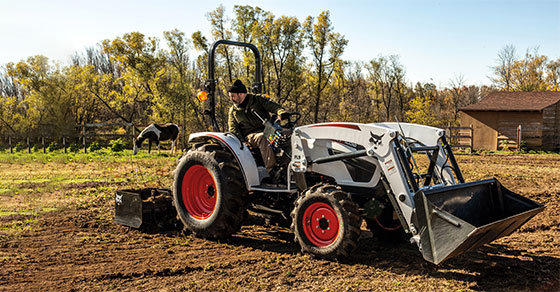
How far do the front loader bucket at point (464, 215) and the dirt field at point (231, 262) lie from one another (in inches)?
15.3

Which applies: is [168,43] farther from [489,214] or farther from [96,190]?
[489,214]

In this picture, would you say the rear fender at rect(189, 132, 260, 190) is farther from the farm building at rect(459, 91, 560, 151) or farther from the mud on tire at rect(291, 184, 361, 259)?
the farm building at rect(459, 91, 560, 151)

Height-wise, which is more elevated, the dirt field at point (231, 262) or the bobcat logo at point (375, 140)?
the bobcat logo at point (375, 140)

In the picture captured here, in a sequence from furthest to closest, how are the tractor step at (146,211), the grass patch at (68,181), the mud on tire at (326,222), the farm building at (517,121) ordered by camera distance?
the farm building at (517,121) < the grass patch at (68,181) < the tractor step at (146,211) < the mud on tire at (326,222)

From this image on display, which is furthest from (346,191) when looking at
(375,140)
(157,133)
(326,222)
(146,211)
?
(157,133)

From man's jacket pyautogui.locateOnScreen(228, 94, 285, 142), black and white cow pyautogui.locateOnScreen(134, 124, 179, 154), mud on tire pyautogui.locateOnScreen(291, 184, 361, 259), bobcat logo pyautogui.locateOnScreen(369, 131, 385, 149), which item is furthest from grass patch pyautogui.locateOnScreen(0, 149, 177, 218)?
bobcat logo pyautogui.locateOnScreen(369, 131, 385, 149)

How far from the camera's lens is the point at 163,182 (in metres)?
10.7

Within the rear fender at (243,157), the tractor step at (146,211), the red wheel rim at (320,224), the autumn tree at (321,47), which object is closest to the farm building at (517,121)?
the autumn tree at (321,47)

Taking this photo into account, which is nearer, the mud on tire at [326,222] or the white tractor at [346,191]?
the white tractor at [346,191]

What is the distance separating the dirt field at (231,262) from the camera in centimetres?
434

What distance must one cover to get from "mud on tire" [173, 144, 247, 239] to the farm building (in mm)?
23280

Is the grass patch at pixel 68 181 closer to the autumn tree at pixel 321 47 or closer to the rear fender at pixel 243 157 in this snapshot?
the rear fender at pixel 243 157

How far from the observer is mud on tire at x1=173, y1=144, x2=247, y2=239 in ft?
18.7

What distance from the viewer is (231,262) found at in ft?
16.5
